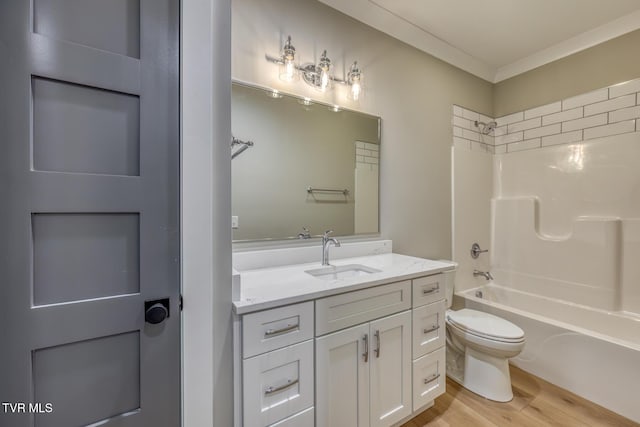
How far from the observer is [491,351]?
1.62 meters

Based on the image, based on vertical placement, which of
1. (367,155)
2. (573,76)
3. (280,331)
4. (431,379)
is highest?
(573,76)

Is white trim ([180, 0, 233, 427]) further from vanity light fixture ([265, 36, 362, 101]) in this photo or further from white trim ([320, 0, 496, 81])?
white trim ([320, 0, 496, 81])

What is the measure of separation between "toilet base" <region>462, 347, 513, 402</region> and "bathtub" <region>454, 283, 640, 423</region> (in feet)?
1.29

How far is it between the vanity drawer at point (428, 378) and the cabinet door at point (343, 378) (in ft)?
1.12

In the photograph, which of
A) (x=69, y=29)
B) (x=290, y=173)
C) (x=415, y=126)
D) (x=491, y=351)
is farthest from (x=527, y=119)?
(x=69, y=29)

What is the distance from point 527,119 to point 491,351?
2112 millimetres

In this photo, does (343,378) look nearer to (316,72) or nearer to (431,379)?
(431,379)

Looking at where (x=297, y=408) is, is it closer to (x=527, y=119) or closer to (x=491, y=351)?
(x=491, y=351)

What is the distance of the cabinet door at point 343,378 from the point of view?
109 cm

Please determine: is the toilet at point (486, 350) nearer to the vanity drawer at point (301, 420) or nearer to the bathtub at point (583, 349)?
the bathtub at point (583, 349)

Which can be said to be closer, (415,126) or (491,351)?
(491,351)

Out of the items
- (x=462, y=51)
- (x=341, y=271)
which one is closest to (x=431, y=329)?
(x=341, y=271)

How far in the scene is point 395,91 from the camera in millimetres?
2010

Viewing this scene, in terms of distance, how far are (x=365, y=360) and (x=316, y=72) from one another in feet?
5.33
